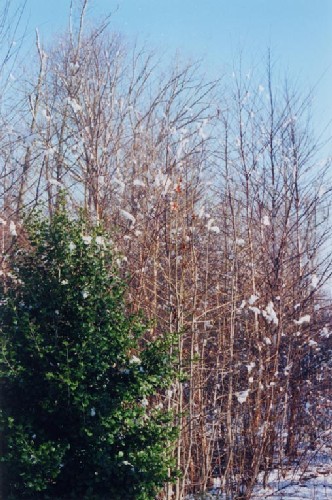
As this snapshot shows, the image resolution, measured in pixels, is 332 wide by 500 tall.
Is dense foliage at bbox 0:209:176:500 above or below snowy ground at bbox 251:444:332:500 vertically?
above

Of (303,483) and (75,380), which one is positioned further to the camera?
(303,483)

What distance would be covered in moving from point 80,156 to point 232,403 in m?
3.52

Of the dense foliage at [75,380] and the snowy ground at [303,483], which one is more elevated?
the dense foliage at [75,380]

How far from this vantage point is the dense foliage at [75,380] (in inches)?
178

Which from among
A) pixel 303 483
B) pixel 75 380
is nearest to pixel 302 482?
pixel 303 483

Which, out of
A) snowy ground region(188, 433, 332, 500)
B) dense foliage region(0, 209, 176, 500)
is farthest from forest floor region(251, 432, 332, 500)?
dense foliage region(0, 209, 176, 500)

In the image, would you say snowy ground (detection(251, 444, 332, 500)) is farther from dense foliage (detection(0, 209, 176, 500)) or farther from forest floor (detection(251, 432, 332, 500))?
dense foliage (detection(0, 209, 176, 500))

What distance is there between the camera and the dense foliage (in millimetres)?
4527

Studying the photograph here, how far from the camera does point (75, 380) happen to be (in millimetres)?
4586

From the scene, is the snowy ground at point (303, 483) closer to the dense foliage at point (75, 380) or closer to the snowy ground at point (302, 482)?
the snowy ground at point (302, 482)

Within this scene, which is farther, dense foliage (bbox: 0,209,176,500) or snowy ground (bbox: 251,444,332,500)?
snowy ground (bbox: 251,444,332,500)

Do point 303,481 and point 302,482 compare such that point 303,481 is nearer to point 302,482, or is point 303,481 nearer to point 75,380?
point 302,482

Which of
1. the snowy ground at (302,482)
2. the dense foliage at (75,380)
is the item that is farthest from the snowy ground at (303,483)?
the dense foliage at (75,380)

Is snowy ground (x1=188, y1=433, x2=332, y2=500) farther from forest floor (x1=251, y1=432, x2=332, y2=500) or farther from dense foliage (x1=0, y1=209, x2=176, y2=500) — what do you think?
dense foliage (x1=0, y1=209, x2=176, y2=500)
